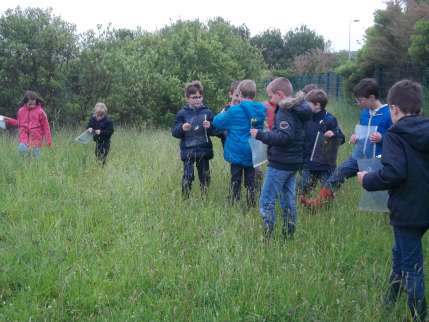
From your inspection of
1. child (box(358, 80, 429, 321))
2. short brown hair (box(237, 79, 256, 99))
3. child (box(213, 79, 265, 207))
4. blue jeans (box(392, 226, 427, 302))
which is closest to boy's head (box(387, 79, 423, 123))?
child (box(358, 80, 429, 321))

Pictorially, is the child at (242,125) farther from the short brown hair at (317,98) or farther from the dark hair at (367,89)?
the dark hair at (367,89)

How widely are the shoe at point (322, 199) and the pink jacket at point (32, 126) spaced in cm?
510

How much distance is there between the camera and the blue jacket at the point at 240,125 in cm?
627

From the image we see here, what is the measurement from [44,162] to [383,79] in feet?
33.2

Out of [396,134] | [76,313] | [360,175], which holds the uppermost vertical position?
[396,134]

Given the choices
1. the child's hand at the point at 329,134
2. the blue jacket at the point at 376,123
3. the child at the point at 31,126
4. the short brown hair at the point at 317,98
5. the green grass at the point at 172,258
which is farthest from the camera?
the child at the point at 31,126

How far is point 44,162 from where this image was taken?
27.9 feet

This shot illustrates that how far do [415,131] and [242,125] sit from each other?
2918mm

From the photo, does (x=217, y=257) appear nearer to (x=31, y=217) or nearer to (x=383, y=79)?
(x=31, y=217)

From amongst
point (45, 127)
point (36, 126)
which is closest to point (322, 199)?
point (45, 127)

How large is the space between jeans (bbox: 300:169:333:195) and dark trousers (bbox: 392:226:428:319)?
3.16m

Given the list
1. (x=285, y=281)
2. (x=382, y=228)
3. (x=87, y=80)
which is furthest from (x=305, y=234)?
(x=87, y=80)

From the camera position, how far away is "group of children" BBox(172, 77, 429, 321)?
3693 mm

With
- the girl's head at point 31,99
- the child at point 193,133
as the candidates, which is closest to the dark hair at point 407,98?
the child at point 193,133
